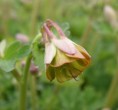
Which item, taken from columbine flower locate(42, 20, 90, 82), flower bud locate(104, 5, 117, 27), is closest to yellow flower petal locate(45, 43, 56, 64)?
columbine flower locate(42, 20, 90, 82)

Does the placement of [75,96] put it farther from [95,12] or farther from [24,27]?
[24,27]

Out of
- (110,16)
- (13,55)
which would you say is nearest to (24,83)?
(13,55)

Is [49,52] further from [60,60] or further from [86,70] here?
[86,70]

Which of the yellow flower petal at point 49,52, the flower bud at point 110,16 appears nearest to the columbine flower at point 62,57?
the yellow flower petal at point 49,52

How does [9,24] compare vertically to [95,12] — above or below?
below

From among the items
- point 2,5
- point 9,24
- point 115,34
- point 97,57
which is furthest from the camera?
point 9,24

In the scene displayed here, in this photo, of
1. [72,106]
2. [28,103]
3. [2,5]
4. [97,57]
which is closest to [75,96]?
[72,106]

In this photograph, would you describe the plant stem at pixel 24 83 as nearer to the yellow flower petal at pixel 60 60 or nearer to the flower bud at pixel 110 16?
the yellow flower petal at pixel 60 60
